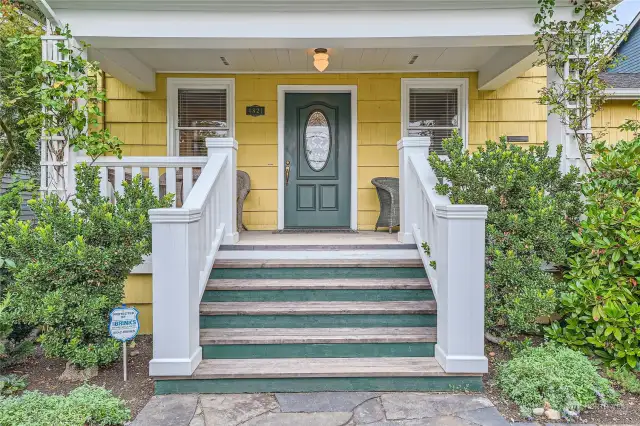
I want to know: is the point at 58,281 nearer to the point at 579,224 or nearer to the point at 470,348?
the point at 470,348

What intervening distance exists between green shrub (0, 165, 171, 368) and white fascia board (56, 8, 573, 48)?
1.62 m

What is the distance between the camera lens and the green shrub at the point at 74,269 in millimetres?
2746

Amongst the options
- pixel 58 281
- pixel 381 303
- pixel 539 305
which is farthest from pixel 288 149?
pixel 539 305

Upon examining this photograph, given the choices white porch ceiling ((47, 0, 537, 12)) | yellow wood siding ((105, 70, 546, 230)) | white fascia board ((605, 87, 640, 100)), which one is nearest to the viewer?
white porch ceiling ((47, 0, 537, 12))

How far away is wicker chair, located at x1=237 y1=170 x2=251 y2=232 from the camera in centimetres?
477

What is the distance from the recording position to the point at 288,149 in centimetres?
529

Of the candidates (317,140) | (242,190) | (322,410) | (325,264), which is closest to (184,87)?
(242,190)

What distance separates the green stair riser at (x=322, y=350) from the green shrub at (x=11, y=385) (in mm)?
1171

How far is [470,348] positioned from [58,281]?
2670 millimetres

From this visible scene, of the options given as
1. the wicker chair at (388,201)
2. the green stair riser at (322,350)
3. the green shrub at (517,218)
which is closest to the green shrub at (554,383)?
the green shrub at (517,218)

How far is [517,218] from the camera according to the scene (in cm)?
300

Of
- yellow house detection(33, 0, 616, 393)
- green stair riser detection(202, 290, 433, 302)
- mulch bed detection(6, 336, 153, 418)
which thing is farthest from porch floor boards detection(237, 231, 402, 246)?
mulch bed detection(6, 336, 153, 418)

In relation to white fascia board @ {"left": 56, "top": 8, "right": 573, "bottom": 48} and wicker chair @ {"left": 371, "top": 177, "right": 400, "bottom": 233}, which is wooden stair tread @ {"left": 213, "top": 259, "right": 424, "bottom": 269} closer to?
wicker chair @ {"left": 371, "top": 177, "right": 400, "bottom": 233}

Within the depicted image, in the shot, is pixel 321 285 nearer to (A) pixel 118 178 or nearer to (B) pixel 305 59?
(A) pixel 118 178
